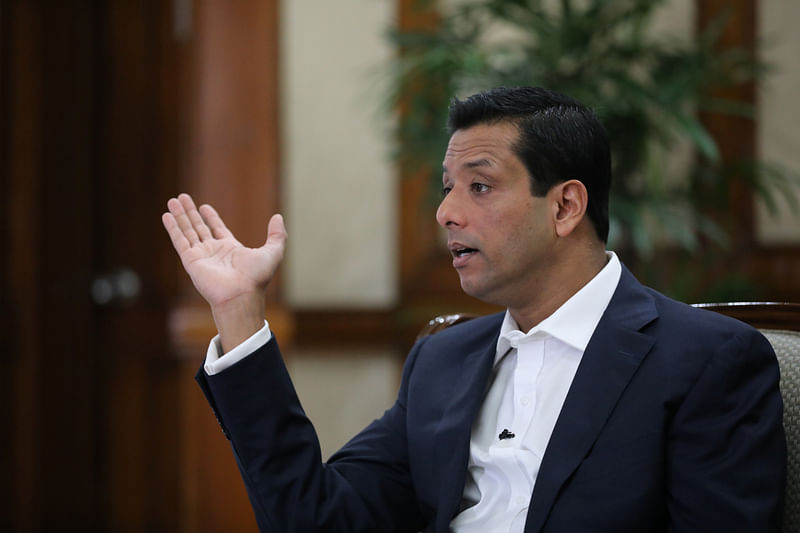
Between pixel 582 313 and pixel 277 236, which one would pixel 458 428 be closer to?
pixel 582 313

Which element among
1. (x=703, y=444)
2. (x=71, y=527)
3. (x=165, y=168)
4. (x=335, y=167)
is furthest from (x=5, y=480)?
(x=703, y=444)

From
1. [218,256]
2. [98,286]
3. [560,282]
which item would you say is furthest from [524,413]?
[98,286]

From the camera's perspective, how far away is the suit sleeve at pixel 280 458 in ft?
4.58

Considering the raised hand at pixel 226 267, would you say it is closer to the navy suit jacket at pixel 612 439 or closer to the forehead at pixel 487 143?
the navy suit jacket at pixel 612 439

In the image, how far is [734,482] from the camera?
1.23 meters

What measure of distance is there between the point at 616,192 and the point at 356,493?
1.59 meters

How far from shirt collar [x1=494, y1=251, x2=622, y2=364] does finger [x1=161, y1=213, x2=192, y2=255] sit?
55 cm

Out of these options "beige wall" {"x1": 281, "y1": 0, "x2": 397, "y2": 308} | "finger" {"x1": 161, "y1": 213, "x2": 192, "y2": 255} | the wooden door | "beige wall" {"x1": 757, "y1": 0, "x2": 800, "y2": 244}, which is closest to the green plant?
"beige wall" {"x1": 757, "y1": 0, "x2": 800, "y2": 244}

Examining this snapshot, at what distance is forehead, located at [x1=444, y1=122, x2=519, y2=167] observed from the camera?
1476mm

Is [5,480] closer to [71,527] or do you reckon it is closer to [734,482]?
[71,527]

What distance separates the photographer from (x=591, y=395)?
4.44 feet

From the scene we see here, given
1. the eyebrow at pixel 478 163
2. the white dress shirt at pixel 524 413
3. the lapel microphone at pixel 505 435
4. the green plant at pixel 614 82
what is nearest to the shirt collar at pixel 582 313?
the white dress shirt at pixel 524 413

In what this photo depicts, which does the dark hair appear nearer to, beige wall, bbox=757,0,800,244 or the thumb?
the thumb

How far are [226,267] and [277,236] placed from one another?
10 cm
